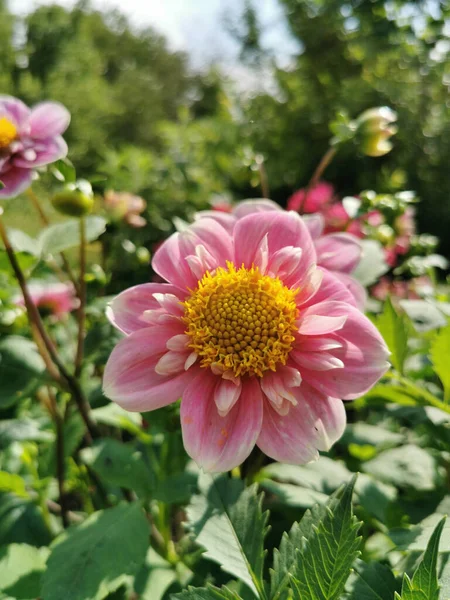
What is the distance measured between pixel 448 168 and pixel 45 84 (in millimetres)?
6938

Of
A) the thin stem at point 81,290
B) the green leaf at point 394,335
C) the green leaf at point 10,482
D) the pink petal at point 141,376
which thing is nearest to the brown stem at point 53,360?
the thin stem at point 81,290

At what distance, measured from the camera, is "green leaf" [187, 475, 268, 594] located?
0.53 meters

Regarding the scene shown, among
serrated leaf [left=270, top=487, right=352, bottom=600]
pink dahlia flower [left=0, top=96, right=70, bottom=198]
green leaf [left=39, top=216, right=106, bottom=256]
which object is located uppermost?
pink dahlia flower [left=0, top=96, right=70, bottom=198]

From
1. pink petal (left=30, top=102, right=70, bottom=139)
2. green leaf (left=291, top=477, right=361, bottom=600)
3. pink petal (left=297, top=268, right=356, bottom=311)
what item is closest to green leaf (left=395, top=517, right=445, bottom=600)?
green leaf (left=291, top=477, right=361, bottom=600)

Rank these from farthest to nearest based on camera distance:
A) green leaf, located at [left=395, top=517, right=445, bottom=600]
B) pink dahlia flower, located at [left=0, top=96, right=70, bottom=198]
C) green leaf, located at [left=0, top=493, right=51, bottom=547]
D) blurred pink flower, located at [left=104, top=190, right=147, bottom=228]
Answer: blurred pink flower, located at [left=104, top=190, right=147, bottom=228], green leaf, located at [left=0, top=493, right=51, bottom=547], pink dahlia flower, located at [left=0, top=96, right=70, bottom=198], green leaf, located at [left=395, top=517, right=445, bottom=600]

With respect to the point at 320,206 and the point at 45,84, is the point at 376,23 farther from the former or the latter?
the point at 45,84

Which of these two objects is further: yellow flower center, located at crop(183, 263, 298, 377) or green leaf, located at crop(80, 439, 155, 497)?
green leaf, located at crop(80, 439, 155, 497)

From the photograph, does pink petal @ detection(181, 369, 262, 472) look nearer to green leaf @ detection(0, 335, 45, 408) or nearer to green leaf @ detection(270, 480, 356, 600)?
green leaf @ detection(270, 480, 356, 600)

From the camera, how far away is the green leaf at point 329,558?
43 cm

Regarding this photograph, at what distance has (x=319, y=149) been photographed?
3980 millimetres

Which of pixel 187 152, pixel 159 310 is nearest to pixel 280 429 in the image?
pixel 159 310

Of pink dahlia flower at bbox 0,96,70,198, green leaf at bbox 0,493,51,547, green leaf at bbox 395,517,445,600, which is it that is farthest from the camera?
green leaf at bbox 0,493,51,547

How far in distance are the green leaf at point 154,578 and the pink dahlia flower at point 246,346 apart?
347 millimetres

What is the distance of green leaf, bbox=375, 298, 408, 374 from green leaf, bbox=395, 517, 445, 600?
32 cm
